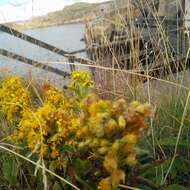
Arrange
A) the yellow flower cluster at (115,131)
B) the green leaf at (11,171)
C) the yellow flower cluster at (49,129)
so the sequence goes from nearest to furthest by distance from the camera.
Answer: the yellow flower cluster at (115,131) → the yellow flower cluster at (49,129) → the green leaf at (11,171)

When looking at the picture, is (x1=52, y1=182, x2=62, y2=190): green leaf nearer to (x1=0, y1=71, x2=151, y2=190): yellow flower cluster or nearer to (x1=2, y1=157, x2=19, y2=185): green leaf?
(x1=0, y1=71, x2=151, y2=190): yellow flower cluster

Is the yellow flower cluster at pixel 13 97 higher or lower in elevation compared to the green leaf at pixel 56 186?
higher

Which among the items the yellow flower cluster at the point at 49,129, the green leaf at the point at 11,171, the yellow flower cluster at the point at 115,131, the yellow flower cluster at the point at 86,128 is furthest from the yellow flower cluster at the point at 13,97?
the yellow flower cluster at the point at 115,131

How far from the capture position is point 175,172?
191 cm

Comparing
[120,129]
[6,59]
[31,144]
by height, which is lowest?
[6,59]

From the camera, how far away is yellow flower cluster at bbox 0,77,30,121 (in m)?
1.90

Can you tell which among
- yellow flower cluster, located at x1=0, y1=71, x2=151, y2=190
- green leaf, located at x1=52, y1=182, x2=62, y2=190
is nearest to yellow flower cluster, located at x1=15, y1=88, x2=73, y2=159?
yellow flower cluster, located at x1=0, y1=71, x2=151, y2=190

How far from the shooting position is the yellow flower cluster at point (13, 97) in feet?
6.24

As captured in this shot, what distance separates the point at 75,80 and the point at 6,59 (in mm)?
3345

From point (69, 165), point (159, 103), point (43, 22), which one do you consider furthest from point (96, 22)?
point (69, 165)

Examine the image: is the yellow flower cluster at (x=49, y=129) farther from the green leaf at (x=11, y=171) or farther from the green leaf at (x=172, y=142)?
the green leaf at (x=172, y=142)

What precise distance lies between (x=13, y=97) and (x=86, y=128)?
76cm

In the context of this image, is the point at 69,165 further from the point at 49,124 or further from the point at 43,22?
the point at 43,22

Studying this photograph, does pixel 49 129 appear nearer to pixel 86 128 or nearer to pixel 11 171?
pixel 86 128
